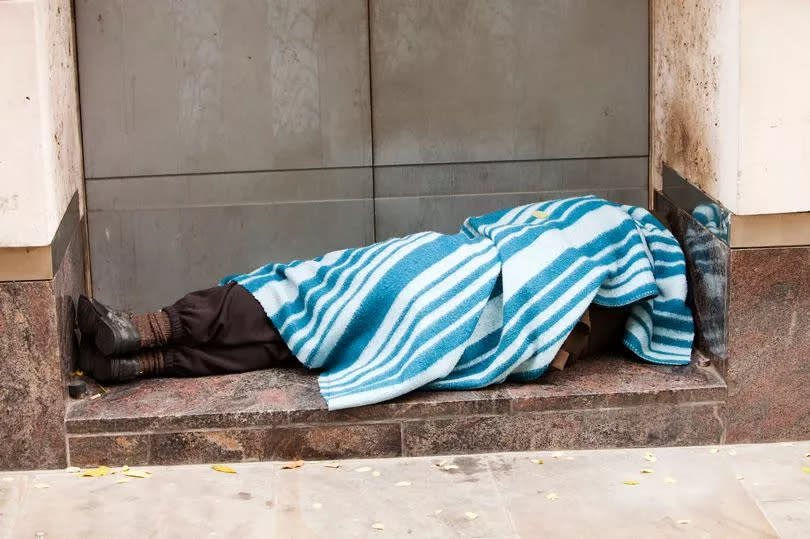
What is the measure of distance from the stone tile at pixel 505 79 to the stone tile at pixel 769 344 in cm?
112

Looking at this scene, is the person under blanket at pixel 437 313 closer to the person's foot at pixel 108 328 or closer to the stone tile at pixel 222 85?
the person's foot at pixel 108 328

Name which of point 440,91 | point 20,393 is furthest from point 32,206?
point 440,91

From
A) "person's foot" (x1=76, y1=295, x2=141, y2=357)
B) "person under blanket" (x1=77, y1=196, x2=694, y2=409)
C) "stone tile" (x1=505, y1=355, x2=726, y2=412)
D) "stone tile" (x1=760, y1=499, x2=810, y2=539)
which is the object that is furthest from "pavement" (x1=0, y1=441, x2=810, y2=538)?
"person's foot" (x1=76, y1=295, x2=141, y2=357)

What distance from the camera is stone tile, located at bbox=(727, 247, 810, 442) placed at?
4062 millimetres

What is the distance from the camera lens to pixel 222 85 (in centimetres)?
488

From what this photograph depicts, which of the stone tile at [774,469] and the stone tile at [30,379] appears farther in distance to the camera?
the stone tile at [30,379]

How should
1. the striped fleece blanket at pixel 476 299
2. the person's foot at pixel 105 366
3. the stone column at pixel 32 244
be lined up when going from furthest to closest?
1. the person's foot at pixel 105 366
2. the striped fleece blanket at pixel 476 299
3. the stone column at pixel 32 244

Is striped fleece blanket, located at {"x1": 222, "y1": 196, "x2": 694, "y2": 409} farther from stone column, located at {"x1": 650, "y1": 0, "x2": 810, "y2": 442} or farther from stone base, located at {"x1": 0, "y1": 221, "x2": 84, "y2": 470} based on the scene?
stone base, located at {"x1": 0, "y1": 221, "x2": 84, "y2": 470}

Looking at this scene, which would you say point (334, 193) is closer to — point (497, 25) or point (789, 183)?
point (497, 25)

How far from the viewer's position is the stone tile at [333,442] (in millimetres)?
4098

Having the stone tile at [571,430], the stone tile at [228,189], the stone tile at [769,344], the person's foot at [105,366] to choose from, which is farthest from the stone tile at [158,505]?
the stone tile at [769,344]

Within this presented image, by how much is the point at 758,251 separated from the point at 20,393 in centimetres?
252

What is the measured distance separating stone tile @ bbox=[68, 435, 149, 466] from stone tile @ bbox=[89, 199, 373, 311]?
1.05m

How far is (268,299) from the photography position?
4.44m
